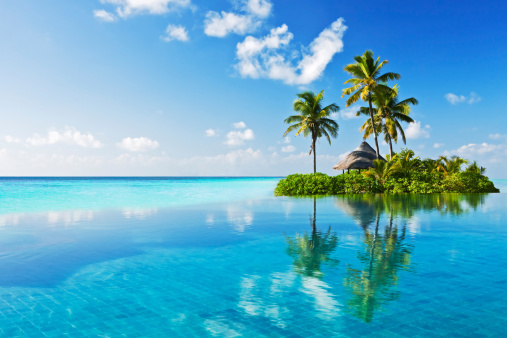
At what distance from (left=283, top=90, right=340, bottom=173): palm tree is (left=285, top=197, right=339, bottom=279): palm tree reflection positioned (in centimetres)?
2309

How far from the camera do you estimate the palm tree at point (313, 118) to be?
32219 millimetres

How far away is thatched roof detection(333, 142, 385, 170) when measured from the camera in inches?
1300

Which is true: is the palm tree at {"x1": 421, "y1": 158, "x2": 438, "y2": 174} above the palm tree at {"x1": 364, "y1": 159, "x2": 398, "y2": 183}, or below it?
above

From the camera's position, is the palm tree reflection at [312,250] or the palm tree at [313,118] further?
the palm tree at [313,118]

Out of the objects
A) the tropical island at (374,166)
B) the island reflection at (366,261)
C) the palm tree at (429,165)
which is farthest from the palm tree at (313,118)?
the island reflection at (366,261)

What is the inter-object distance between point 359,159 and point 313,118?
19.8 feet

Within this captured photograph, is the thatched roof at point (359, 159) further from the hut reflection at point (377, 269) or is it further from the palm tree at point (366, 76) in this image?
the hut reflection at point (377, 269)

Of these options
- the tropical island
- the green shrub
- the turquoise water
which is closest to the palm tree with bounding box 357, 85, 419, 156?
the tropical island

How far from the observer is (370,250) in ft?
24.7

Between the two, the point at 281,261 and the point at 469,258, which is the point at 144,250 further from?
the point at 469,258

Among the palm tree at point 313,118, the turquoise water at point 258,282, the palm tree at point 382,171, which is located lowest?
the turquoise water at point 258,282

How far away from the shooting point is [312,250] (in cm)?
768

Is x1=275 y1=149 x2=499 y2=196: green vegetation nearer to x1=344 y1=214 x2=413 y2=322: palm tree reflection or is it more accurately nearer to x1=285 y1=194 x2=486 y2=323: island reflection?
x1=285 y1=194 x2=486 y2=323: island reflection

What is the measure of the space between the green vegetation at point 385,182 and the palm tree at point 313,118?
5239mm
